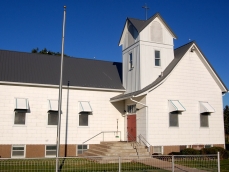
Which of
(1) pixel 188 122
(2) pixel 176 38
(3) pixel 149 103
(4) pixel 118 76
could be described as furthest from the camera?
(4) pixel 118 76

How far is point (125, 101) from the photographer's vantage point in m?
23.4

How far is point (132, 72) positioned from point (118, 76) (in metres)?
2.71

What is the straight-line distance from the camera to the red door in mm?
21438

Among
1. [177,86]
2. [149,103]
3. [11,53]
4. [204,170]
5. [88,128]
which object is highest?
[11,53]

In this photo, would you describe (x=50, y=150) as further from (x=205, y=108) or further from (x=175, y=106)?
(x=205, y=108)

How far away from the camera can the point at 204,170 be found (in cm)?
1391

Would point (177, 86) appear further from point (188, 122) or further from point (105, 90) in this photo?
point (105, 90)

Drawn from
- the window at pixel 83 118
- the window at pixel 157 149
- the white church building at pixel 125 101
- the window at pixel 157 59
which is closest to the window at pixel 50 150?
the white church building at pixel 125 101

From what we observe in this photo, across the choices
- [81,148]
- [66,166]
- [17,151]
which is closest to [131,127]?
[81,148]

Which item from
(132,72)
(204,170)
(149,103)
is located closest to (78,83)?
(132,72)

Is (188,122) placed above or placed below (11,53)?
below

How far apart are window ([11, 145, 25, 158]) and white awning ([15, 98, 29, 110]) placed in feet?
9.19

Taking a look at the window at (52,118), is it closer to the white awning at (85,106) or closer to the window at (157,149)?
the white awning at (85,106)

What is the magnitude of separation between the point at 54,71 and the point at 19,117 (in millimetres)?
4797
